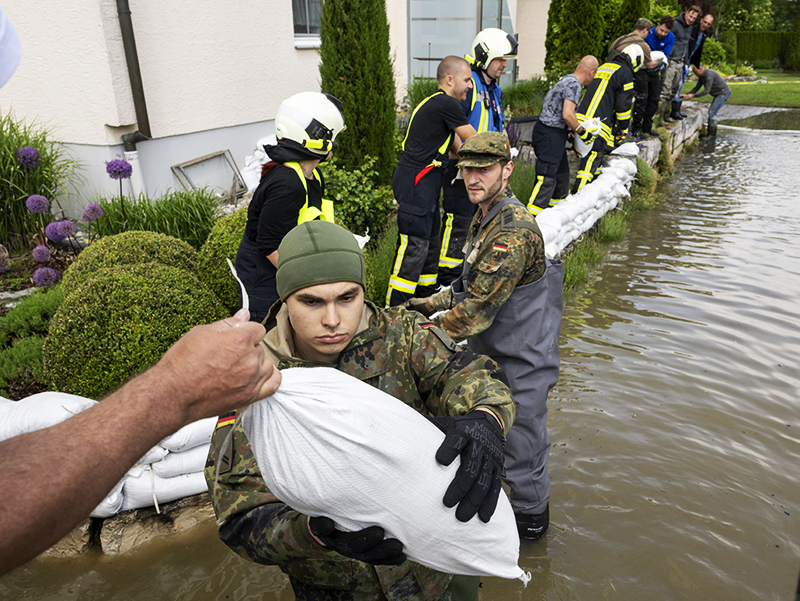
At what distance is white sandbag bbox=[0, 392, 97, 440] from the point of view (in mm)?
2514

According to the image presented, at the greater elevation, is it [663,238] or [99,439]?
[99,439]

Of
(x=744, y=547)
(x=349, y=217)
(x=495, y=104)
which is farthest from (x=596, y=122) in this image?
(x=744, y=547)

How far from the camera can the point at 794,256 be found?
6.76 meters

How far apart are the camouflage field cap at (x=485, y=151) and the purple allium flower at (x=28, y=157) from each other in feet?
12.6

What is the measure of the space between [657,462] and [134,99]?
5.78 meters

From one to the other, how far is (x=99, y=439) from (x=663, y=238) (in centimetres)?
802

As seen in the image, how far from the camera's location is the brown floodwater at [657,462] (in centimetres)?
264

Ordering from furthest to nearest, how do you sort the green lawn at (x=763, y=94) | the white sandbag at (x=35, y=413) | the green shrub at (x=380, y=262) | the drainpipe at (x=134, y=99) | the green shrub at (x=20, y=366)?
the green lawn at (x=763, y=94) < the drainpipe at (x=134, y=99) < the green shrub at (x=380, y=262) < the green shrub at (x=20, y=366) < the white sandbag at (x=35, y=413)

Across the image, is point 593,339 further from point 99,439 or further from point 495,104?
point 99,439

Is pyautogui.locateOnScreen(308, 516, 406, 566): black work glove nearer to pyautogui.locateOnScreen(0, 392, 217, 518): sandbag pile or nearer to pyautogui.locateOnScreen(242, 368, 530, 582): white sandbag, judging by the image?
pyautogui.locateOnScreen(242, 368, 530, 582): white sandbag

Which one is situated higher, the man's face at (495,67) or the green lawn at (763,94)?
the man's face at (495,67)

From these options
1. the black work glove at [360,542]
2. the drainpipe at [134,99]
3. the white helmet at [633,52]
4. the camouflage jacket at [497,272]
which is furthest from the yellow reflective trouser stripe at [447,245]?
the white helmet at [633,52]

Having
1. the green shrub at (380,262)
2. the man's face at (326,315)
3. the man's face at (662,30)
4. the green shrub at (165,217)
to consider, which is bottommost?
the green shrub at (380,262)

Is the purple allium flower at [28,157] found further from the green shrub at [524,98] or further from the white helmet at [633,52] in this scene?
the green shrub at [524,98]
